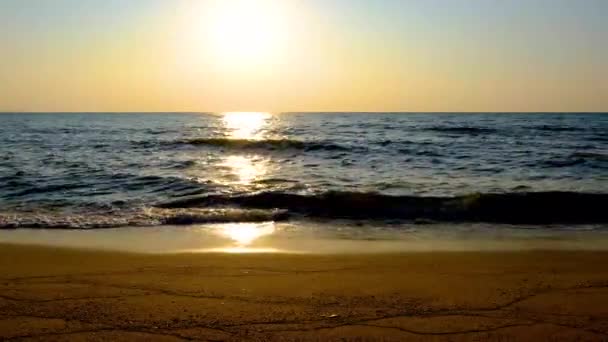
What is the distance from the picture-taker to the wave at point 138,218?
32.5 ft

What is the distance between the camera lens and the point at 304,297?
5008mm

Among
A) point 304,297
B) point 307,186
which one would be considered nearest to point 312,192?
point 307,186

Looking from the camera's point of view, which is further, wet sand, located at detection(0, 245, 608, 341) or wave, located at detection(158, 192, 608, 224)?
wave, located at detection(158, 192, 608, 224)

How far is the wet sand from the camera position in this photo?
4133 millimetres

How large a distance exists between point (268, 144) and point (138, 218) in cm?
2148

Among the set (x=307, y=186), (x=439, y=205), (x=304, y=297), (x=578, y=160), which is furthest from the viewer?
(x=578, y=160)

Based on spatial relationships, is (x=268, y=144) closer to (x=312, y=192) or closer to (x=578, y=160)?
(x=578, y=160)

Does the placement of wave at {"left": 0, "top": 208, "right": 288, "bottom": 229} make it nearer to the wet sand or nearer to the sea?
the sea

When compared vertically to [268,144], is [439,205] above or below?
below

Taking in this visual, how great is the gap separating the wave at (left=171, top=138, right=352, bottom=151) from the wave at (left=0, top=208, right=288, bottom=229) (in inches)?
662

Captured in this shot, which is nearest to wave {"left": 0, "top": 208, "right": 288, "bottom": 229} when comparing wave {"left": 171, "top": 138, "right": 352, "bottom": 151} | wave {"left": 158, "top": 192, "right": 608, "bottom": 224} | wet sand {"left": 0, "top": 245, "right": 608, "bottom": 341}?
wave {"left": 158, "top": 192, "right": 608, "bottom": 224}

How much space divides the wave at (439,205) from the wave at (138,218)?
3.55 feet

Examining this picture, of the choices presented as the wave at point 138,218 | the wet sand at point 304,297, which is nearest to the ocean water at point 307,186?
the wave at point 138,218

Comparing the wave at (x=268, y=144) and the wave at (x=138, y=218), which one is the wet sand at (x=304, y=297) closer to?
the wave at (x=138, y=218)
